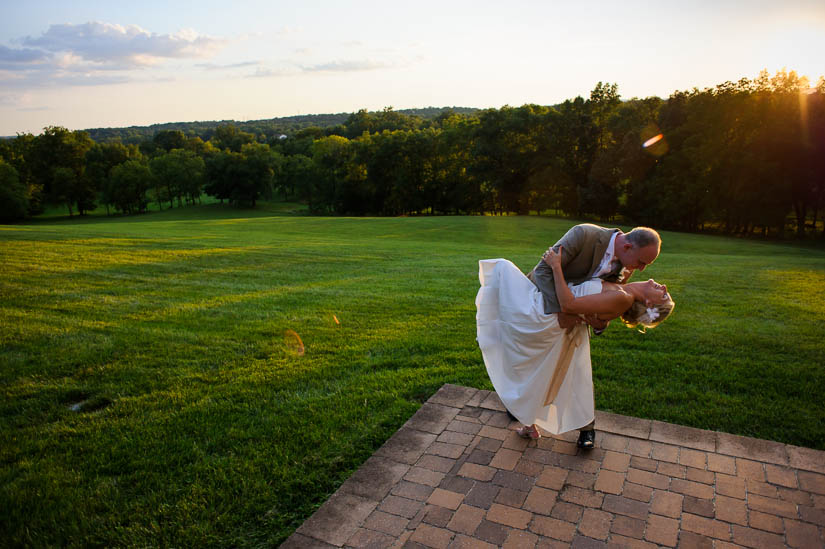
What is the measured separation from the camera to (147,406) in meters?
5.00

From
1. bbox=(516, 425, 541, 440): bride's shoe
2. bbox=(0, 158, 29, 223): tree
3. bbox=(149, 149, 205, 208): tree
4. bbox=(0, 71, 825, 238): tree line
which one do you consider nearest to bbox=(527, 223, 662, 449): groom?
bbox=(516, 425, 541, 440): bride's shoe

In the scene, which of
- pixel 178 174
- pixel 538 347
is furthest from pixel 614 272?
pixel 178 174

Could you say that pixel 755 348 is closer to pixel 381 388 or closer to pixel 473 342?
pixel 473 342

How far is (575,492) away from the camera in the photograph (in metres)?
3.66

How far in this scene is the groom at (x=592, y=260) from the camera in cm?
359

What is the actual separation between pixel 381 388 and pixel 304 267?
8582 mm

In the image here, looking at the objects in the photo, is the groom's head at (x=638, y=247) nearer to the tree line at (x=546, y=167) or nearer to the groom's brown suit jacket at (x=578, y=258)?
the groom's brown suit jacket at (x=578, y=258)

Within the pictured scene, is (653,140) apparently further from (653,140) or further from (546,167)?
(546,167)

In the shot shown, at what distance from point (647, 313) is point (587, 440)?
1.31 meters

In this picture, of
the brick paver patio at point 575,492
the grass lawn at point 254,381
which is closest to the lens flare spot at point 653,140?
the grass lawn at point 254,381

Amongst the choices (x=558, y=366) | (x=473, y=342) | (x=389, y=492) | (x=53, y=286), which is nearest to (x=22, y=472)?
(x=389, y=492)

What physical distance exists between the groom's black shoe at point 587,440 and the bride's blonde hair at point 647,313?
1104mm

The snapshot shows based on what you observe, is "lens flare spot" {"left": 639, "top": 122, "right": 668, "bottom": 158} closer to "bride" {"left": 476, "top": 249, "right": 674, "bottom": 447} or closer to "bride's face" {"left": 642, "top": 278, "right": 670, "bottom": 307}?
"bride" {"left": 476, "top": 249, "right": 674, "bottom": 447}

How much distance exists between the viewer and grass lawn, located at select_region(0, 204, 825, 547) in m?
3.62
